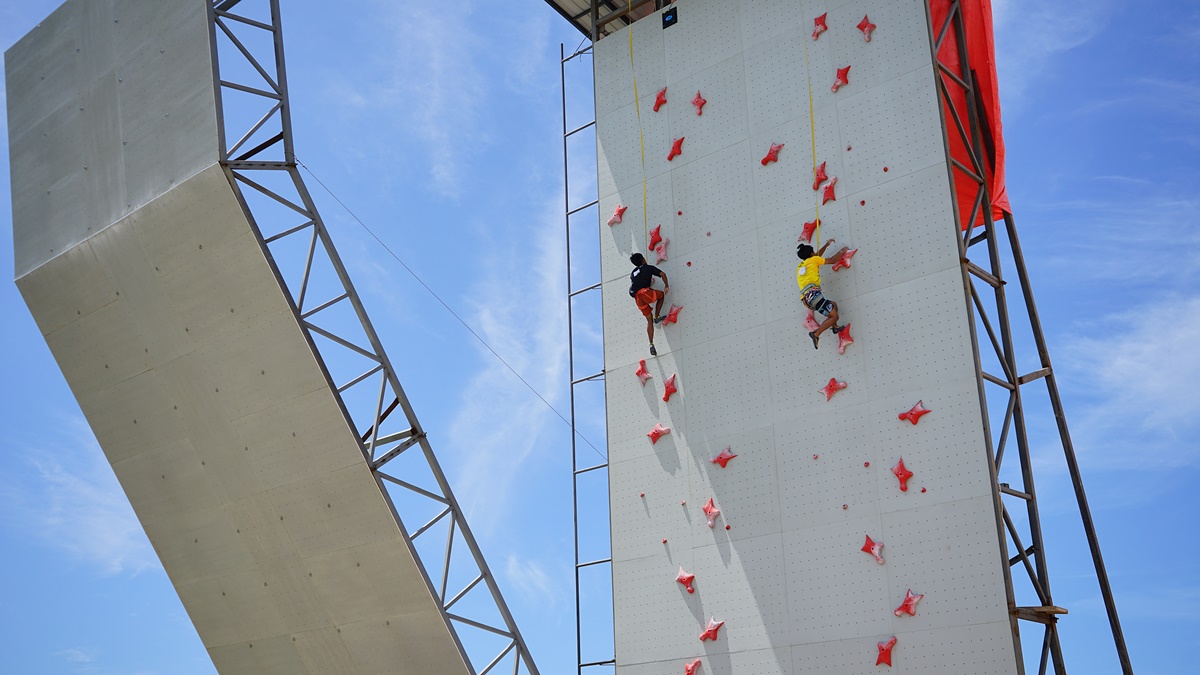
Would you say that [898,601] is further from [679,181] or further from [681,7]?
[681,7]

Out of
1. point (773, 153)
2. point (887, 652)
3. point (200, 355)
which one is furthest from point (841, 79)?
point (200, 355)

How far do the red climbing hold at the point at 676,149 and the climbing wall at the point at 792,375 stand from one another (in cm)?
7

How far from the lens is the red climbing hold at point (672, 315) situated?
8711 mm

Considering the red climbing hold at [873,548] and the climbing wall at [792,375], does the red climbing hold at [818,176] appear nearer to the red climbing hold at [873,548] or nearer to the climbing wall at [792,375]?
the climbing wall at [792,375]

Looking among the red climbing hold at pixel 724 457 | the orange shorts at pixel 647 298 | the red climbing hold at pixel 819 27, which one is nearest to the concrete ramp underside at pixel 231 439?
the red climbing hold at pixel 724 457

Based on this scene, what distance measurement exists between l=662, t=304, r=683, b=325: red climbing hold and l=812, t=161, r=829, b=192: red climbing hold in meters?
1.36

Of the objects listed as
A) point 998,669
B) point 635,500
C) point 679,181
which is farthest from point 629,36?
point 998,669

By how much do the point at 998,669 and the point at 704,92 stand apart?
4.74 metres

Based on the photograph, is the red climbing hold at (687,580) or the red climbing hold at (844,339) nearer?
the red climbing hold at (844,339)

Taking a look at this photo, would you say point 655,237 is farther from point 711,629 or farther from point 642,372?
point 711,629

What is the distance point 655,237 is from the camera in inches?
354

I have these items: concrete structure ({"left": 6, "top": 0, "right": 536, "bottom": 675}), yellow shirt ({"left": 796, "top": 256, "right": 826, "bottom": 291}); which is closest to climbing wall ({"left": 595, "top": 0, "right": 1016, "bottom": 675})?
yellow shirt ({"left": 796, "top": 256, "right": 826, "bottom": 291})

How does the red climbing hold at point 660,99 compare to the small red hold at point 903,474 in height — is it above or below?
above

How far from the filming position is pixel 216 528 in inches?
338
